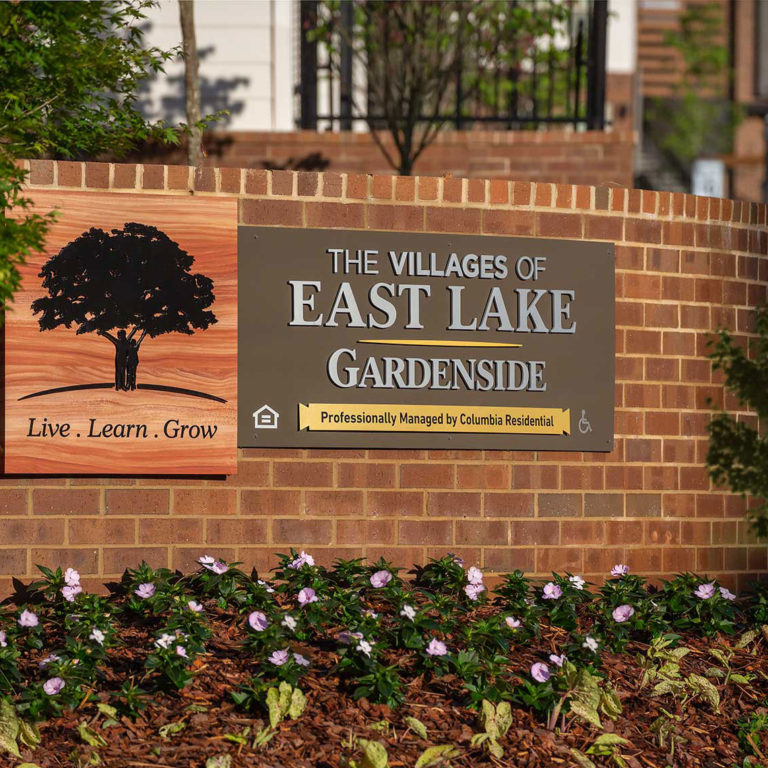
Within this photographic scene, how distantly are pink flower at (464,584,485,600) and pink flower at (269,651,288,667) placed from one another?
3.72 ft

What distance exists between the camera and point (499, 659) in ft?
17.1

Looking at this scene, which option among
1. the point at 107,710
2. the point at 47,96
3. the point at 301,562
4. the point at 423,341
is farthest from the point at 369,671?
the point at 47,96

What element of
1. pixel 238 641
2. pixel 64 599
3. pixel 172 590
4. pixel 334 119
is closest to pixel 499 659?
pixel 238 641

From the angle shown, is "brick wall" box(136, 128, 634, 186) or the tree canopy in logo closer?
the tree canopy in logo

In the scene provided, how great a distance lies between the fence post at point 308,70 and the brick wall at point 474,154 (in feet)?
1.18

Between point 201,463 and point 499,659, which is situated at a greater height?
point 201,463

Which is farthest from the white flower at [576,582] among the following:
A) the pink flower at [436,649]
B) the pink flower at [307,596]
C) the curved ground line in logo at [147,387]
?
the curved ground line in logo at [147,387]

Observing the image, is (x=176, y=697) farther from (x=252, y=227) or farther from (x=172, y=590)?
(x=252, y=227)

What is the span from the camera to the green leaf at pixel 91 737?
4.64 m

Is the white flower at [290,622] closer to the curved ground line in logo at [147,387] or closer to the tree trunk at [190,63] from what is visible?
the curved ground line in logo at [147,387]

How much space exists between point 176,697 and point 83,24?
127 inches

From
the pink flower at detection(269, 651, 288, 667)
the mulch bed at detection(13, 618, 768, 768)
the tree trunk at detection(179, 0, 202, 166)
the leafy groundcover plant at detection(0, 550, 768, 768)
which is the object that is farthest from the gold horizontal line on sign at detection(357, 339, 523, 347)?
the tree trunk at detection(179, 0, 202, 166)

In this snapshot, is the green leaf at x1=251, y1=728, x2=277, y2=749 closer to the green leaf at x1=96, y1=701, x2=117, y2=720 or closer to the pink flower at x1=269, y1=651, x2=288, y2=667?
the pink flower at x1=269, y1=651, x2=288, y2=667

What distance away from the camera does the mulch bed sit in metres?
4.64
